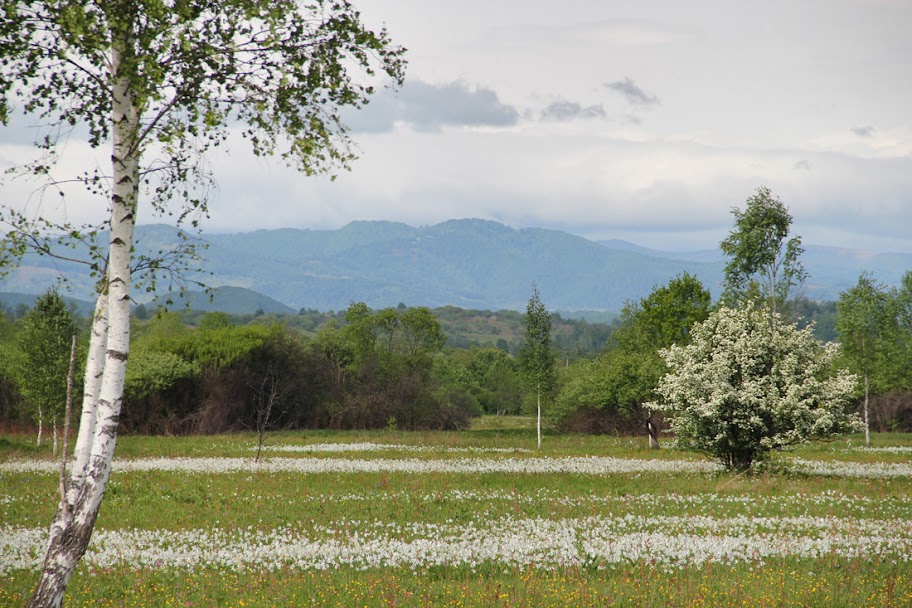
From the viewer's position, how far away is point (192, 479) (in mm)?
30625

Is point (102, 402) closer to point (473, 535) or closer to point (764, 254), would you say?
point (473, 535)

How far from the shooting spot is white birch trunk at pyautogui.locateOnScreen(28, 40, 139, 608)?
34.7ft

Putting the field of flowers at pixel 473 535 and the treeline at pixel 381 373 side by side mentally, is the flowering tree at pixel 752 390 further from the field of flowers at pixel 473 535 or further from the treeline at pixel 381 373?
the treeline at pixel 381 373

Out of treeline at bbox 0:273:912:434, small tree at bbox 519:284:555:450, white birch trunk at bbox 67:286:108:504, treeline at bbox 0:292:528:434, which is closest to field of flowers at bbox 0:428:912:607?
white birch trunk at bbox 67:286:108:504

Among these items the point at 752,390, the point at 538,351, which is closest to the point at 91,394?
the point at 752,390

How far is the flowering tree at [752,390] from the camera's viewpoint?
103 feet

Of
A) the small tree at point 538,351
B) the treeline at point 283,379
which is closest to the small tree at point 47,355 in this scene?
the treeline at point 283,379

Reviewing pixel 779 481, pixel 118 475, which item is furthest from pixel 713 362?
pixel 118 475

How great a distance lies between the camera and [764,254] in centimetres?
5441

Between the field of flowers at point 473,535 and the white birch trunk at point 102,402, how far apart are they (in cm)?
310

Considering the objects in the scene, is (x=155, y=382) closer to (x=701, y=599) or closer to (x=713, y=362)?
(x=713, y=362)

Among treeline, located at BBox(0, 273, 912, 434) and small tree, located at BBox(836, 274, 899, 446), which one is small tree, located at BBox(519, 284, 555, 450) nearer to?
treeline, located at BBox(0, 273, 912, 434)

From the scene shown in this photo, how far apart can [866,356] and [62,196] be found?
6220 centimetres

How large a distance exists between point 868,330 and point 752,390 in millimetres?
36000
